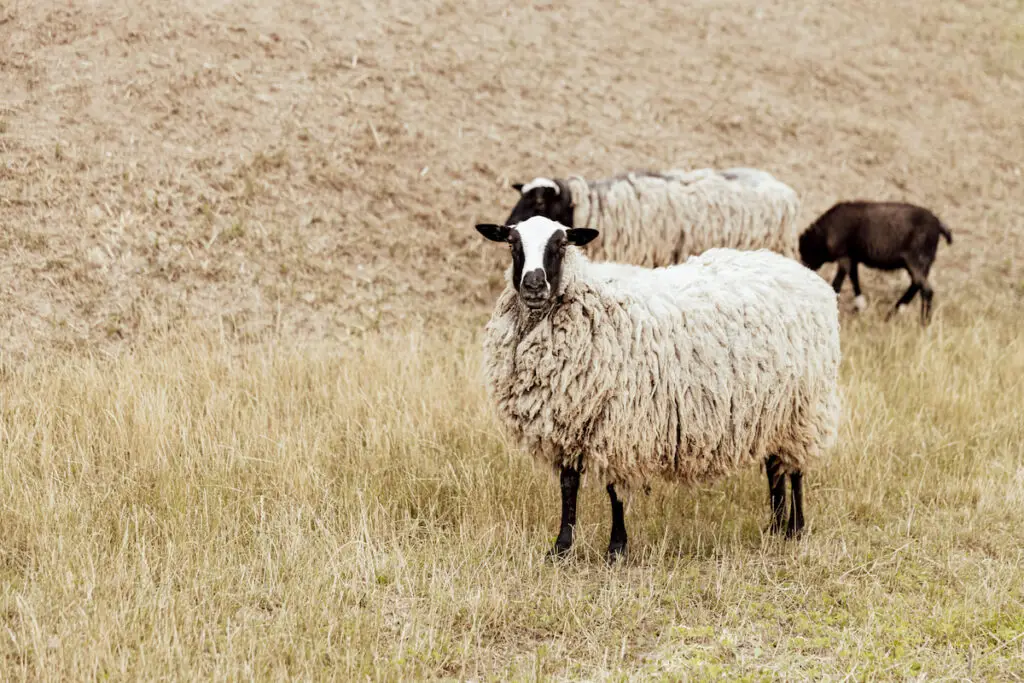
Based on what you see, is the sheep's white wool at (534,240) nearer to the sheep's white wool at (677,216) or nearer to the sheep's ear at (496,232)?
the sheep's ear at (496,232)

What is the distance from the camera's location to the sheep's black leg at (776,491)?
571cm

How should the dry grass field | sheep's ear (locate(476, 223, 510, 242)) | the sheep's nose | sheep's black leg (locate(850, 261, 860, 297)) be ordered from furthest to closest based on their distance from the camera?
1. sheep's black leg (locate(850, 261, 860, 297))
2. sheep's ear (locate(476, 223, 510, 242))
3. the sheep's nose
4. the dry grass field

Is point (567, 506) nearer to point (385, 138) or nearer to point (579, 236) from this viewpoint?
point (579, 236)

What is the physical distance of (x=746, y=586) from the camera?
4.92 m

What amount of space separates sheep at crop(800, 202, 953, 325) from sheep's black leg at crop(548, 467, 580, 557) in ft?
20.7

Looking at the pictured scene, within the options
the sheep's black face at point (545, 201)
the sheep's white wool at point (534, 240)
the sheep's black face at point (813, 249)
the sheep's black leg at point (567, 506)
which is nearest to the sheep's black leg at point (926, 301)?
the sheep's black face at point (813, 249)

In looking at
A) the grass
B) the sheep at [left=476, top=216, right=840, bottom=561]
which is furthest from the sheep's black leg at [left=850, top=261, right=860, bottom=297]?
the sheep at [left=476, top=216, right=840, bottom=561]

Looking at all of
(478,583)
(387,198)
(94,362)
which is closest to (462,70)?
(387,198)

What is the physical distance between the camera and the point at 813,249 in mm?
10773

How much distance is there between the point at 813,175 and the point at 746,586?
894cm

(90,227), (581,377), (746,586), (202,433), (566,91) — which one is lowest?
(746,586)

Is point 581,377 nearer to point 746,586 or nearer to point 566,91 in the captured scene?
point 746,586

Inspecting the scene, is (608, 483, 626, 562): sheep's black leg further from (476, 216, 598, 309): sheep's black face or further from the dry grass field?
(476, 216, 598, 309): sheep's black face

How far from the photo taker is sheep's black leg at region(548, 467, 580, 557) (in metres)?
5.18
